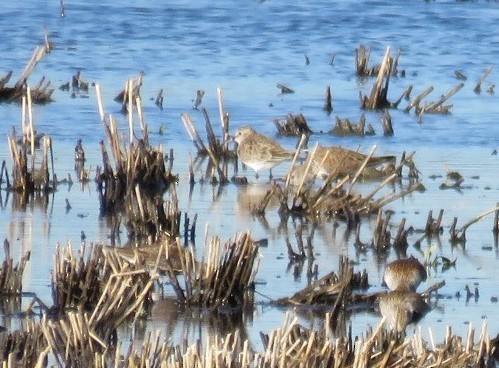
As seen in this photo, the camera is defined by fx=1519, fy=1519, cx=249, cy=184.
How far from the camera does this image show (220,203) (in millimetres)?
11211

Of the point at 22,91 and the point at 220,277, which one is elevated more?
the point at 220,277

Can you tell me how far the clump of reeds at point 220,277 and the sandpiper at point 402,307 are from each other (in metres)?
0.71

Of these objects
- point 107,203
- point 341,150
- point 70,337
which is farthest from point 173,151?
point 70,337

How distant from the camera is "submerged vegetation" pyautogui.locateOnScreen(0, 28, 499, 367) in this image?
231 inches

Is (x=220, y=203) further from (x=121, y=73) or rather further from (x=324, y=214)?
(x=121, y=73)

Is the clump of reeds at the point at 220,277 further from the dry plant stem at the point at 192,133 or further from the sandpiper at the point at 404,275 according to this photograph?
the dry plant stem at the point at 192,133

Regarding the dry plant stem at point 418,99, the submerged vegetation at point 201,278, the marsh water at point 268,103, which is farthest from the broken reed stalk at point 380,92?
the submerged vegetation at point 201,278

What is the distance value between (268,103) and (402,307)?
29.5 ft

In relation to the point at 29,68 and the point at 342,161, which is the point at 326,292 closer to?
the point at 342,161

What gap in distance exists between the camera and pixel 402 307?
782 cm

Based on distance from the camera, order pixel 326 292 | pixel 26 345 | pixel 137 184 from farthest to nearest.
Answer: pixel 137 184
pixel 326 292
pixel 26 345

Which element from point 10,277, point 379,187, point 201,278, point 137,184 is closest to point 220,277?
point 201,278

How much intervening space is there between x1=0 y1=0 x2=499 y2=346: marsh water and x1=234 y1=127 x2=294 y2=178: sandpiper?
0.57ft

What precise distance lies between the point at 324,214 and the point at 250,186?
5.39ft
